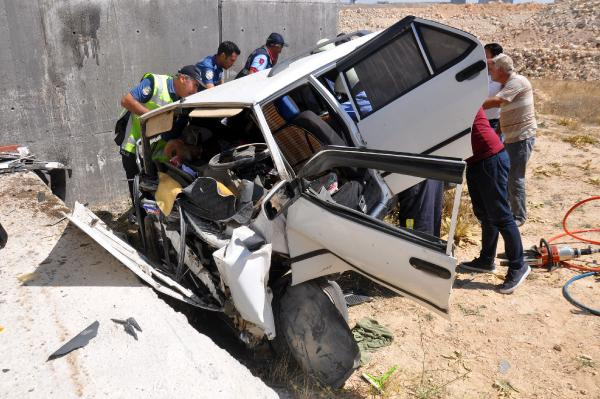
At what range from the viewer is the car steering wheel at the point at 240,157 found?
3535 mm

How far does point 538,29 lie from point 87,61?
110 feet

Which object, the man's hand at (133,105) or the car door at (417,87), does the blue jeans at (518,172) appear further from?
the man's hand at (133,105)

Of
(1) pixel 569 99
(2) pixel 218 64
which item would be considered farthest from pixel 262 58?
(1) pixel 569 99

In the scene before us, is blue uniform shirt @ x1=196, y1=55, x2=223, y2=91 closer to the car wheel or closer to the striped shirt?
the striped shirt

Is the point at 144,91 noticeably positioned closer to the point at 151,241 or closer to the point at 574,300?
the point at 151,241

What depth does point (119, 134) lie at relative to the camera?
5328 millimetres

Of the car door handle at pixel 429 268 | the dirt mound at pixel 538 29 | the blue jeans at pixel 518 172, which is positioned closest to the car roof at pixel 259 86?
the car door handle at pixel 429 268

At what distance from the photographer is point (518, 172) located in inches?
230

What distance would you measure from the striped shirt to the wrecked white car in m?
2.01

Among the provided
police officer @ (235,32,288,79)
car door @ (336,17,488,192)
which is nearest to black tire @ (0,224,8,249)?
car door @ (336,17,488,192)

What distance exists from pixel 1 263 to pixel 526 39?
114ft

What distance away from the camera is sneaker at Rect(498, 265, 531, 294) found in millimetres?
4492

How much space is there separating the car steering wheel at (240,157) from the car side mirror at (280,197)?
477 mm

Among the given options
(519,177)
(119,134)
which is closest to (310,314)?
(119,134)
